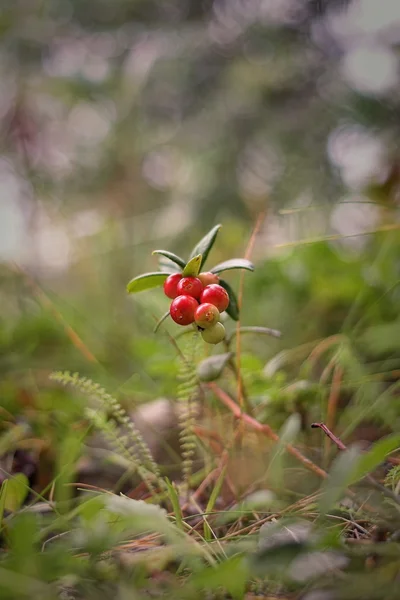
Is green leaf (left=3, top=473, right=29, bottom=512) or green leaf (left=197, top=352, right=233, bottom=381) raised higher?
green leaf (left=197, top=352, right=233, bottom=381)

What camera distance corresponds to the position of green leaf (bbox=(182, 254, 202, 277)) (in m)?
0.47

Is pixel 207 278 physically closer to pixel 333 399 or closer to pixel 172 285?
pixel 172 285

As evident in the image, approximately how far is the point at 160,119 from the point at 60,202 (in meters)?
0.44

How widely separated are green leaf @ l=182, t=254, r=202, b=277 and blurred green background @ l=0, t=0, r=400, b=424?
278 mm

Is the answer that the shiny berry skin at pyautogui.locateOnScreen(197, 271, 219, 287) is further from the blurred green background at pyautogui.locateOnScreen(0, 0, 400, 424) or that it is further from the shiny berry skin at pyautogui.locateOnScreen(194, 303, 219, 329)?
the blurred green background at pyautogui.locateOnScreen(0, 0, 400, 424)

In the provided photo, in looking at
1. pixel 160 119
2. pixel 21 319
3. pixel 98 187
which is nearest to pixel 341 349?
pixel 21 319

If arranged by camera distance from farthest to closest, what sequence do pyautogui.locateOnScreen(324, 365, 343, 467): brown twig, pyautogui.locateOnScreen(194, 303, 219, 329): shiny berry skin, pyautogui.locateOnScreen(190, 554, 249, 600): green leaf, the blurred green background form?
the blurred green background < pyautogui.locateOnScreen(324, 365, 343, 467): brown twig < pyautogui.locateOnScreen(194, 303, 219, 329): shiny berry skin < pyautogui.locateOnScreen(190, 554, 249, 600): green leaf

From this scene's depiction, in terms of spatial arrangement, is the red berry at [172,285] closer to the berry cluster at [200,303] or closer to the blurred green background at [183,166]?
the berry cluster at [200,303]

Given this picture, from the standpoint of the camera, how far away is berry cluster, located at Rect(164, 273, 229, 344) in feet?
1.46

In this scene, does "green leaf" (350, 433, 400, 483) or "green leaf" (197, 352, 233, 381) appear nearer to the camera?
"green leaf" (350, 433, 400, 483)

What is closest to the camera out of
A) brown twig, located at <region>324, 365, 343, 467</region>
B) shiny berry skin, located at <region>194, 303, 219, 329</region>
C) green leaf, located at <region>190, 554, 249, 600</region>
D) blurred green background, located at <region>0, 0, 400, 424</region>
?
green leaf, located at <region>190, 554, 249, 600</region>

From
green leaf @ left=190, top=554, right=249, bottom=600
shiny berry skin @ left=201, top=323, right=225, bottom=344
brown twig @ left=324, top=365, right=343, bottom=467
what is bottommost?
brown twig @ left=324, top=365, right=343, bottom=467

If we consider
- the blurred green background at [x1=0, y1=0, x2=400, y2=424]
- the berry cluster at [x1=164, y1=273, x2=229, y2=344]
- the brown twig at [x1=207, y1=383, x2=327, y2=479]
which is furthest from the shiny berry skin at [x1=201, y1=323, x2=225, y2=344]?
the blurred green background at [x1=0, y1=0, x2=400, y2=424]

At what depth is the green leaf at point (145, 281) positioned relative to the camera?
51 centimetres
